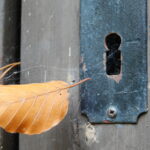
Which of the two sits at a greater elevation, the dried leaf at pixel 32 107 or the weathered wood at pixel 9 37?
the weathered wood at pixel 9 37

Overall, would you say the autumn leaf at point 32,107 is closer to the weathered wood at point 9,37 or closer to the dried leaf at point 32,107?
the dried leaf at point 32,107

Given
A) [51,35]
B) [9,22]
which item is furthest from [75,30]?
[9,22]

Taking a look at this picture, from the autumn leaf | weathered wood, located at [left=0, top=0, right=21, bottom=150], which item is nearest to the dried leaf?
the autumn leaf

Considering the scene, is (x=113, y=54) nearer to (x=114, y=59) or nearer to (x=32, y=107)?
(x=114, y=59)

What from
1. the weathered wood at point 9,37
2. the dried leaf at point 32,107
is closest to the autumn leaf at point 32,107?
the dried leaf at point 32,107

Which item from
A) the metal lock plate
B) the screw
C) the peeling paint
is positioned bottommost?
the peeling paint

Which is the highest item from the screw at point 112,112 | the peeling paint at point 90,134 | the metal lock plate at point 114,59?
the metal lock plate at point 114,59

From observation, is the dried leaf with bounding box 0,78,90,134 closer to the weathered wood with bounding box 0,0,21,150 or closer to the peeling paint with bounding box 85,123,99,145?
the peeling paint with bounding box 85,123,99,145

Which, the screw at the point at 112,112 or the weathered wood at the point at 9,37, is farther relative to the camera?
the weathered wood at the point at 9,37

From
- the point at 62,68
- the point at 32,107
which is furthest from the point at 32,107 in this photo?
the point at 62,68
